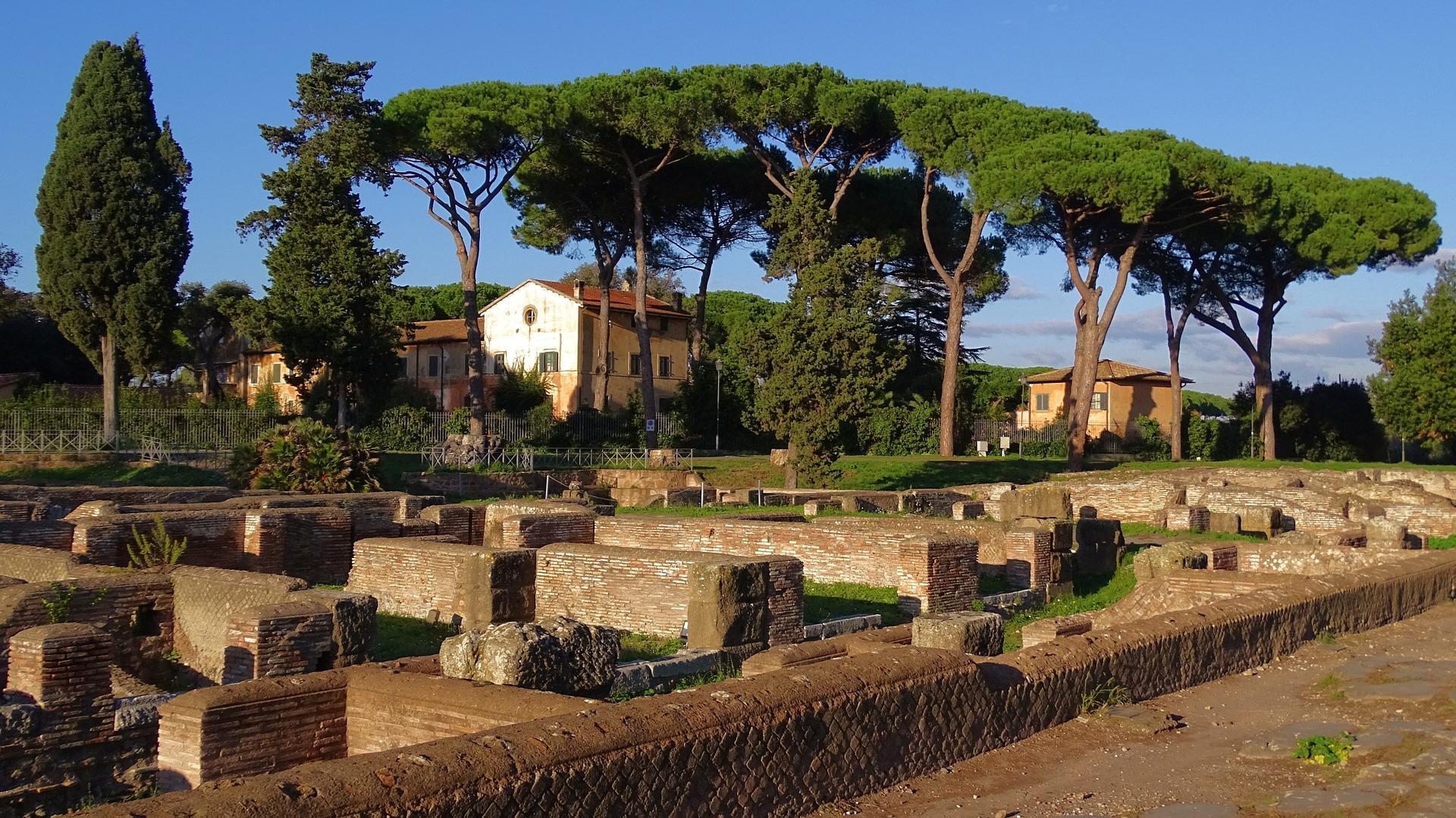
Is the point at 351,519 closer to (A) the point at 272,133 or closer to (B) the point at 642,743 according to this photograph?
(B) the point at 642,743

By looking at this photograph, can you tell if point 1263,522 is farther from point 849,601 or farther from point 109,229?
point 109,229

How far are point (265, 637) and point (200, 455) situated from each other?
2226 centimetres

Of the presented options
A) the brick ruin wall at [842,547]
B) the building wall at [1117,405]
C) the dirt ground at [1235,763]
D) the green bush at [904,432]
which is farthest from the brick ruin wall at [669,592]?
the building wall at [1117,405]

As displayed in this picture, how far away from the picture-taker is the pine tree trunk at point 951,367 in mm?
35250

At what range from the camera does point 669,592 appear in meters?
9.90

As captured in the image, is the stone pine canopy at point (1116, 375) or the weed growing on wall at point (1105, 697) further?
the stone pine canopy at point (1116, 375)

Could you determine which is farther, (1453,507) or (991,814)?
(1453,507)

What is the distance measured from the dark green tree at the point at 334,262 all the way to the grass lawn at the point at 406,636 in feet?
64.9

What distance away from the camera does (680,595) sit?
9.83 meters

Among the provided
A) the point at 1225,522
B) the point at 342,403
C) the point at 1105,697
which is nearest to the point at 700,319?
the point at 342,403

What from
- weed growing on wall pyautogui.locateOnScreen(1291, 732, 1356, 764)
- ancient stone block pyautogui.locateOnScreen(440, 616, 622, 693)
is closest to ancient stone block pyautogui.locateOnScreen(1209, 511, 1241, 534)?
weed growing on wall pyautogui.locateOnScreen(1291, 732, 1356, 764)

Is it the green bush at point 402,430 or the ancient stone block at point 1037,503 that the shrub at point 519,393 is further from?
the ancient stone block at point 1037,503

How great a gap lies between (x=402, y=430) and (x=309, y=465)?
1700 centimetres

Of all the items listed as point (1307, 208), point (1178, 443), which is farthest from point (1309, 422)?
point (1307, 208)
